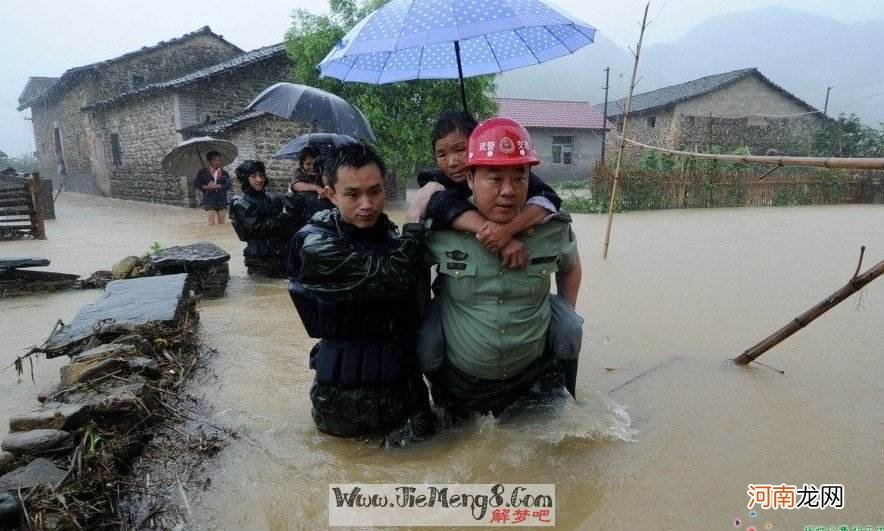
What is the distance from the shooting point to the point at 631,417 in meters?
2.79

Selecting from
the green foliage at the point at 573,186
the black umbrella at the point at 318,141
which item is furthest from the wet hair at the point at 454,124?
the green foliage at the point at 573,186

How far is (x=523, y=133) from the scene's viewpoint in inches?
83.1

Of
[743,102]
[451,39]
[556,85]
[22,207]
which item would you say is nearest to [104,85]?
[22,207]

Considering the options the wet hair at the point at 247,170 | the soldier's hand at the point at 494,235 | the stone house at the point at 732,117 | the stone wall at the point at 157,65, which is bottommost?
the soldier's hand at the point at 494,235

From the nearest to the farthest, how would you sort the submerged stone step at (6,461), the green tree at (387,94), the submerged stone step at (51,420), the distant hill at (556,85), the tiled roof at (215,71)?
the submerged stone step at (6,461) → the submerged stone step at (51,420) → the green tree at (387,94) → the tiled roof at (215,71) → the distant hill at (556,85)

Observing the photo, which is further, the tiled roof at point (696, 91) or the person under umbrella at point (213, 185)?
the tiled roof at point (696, 91)

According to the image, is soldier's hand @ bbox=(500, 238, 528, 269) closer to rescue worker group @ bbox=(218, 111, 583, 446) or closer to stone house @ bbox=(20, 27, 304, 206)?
rescue worker group @ bbox=(218, 111, 583, 446)

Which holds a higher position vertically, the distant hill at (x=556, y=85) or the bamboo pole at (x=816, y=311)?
the distant hill at (x=556, y=85)

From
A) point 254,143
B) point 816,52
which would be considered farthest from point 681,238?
point 816,52

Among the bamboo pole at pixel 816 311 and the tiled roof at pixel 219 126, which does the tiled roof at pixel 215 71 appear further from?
the bamboo pole at pixel 816 311

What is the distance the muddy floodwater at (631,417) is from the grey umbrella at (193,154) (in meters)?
5.26

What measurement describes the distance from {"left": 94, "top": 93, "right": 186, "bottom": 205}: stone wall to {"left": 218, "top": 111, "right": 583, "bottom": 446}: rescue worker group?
1633cm

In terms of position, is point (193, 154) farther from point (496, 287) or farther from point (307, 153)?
point (496, 287)

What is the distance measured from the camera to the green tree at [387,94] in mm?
14141
